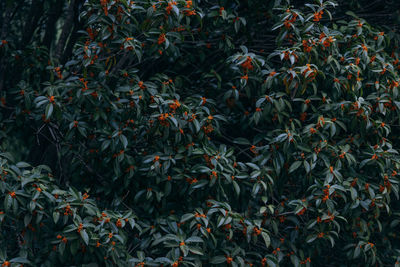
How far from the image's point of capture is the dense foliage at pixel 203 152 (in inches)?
123

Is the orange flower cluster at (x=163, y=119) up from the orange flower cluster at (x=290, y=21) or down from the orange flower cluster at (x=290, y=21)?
down

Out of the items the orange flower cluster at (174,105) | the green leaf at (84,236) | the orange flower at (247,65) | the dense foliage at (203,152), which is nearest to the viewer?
the green leaf at (84,236)

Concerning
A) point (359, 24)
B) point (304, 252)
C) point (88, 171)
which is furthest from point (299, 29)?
point (88, 171)

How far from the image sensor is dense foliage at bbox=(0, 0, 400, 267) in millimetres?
3117

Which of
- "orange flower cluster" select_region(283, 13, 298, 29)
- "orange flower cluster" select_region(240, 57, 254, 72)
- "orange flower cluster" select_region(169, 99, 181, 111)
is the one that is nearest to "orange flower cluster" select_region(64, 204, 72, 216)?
"orange flower cluster" select_region(169, 99, 181, 111)

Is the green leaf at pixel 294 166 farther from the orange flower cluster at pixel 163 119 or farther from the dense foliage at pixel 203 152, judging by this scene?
the orange flower cluster at pixel 163 119

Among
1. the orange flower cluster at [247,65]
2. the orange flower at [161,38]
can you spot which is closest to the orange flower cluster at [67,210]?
the orange flower at [161,38]

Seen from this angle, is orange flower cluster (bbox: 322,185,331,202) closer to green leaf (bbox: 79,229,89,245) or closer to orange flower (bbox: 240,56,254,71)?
orange flower (bbox: 240,56,254,71)

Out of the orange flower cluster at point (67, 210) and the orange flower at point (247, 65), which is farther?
the orange flower at point (247, 65)

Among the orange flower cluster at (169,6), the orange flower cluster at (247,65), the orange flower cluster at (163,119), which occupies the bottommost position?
the orange flower cluster at (163,119)

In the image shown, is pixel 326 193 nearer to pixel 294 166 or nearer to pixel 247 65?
pixel 294 166

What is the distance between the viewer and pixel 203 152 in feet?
10.7

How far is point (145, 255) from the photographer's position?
11.1ft

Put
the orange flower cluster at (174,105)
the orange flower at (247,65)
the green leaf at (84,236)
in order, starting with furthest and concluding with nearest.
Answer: the orange flower at (247,65)
the orange flower cluster at (174,105)
the green leaf at (84,236)
